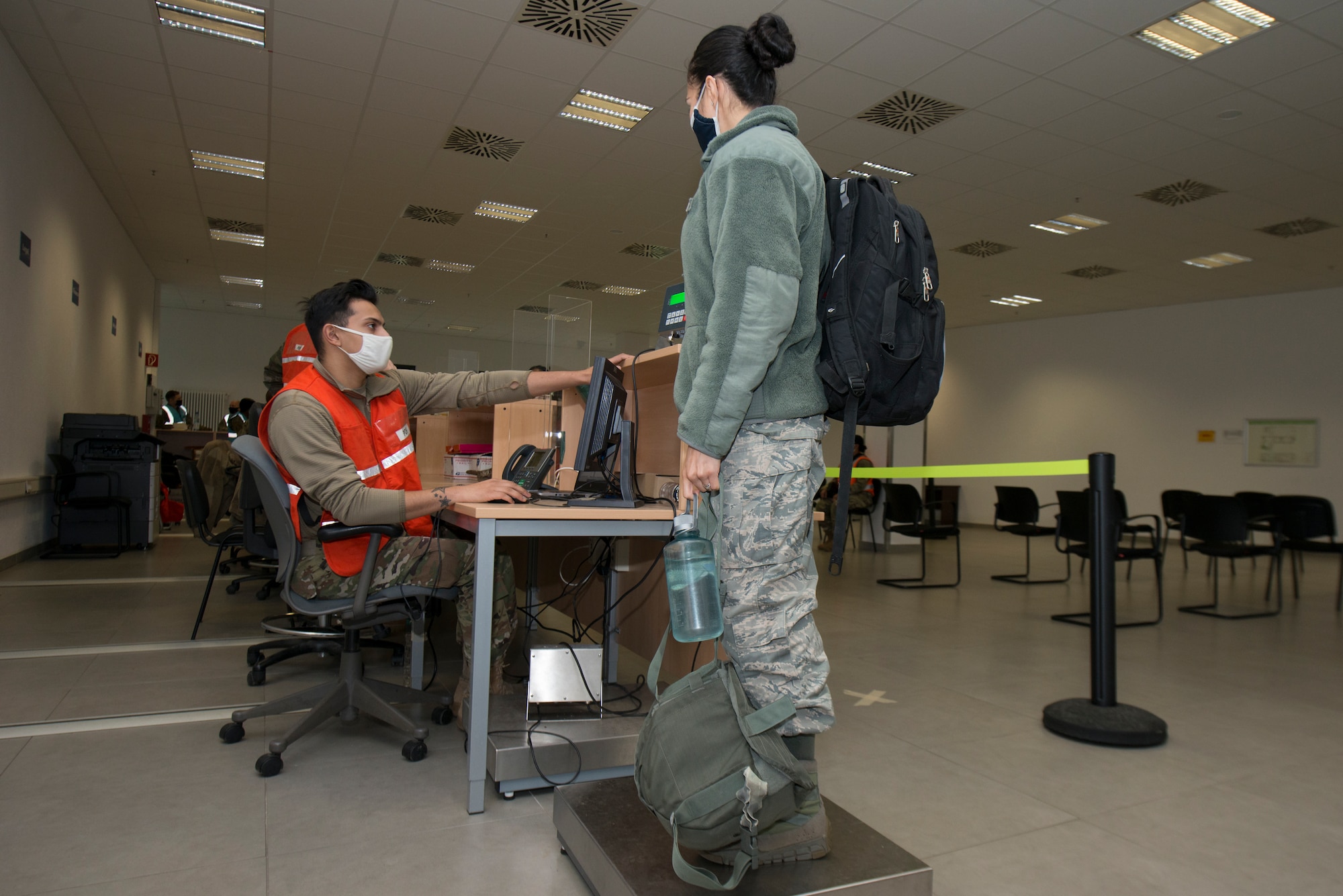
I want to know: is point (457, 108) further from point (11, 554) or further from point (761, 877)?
point (761, 877)

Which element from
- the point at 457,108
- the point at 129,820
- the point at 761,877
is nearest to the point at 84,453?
the point at 457,108

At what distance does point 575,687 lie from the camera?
6.81 feet

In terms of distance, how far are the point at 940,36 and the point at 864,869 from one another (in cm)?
451

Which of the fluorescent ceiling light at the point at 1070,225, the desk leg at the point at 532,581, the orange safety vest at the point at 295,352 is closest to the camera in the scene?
the desk leg at the point at 532,581

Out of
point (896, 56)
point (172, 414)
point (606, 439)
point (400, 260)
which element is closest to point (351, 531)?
point (606, 439)

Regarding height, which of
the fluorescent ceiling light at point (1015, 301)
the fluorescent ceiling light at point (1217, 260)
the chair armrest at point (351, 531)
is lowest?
the chair armrest at point (351, 531)

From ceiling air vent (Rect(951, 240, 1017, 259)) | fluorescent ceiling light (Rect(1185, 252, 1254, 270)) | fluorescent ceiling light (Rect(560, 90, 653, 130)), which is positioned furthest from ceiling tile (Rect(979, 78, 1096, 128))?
fluorescent ceiling light (Rect(1185, 252, 1254, 270))

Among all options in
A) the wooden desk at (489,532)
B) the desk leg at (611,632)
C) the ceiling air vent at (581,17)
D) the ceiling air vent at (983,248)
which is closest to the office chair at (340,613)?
the wooden desk at (489,532)

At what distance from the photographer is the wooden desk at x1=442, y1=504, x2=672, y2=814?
1.75m

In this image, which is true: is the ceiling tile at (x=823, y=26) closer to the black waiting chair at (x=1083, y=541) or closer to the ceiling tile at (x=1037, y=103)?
the ceiling tile at (x=1037, y=103)

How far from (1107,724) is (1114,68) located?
4089 millimetres

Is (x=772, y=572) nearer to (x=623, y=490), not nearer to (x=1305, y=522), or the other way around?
(x=623, y=490)

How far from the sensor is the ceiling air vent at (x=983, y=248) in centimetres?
821

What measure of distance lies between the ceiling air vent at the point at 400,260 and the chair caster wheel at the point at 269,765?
8.53 meters
